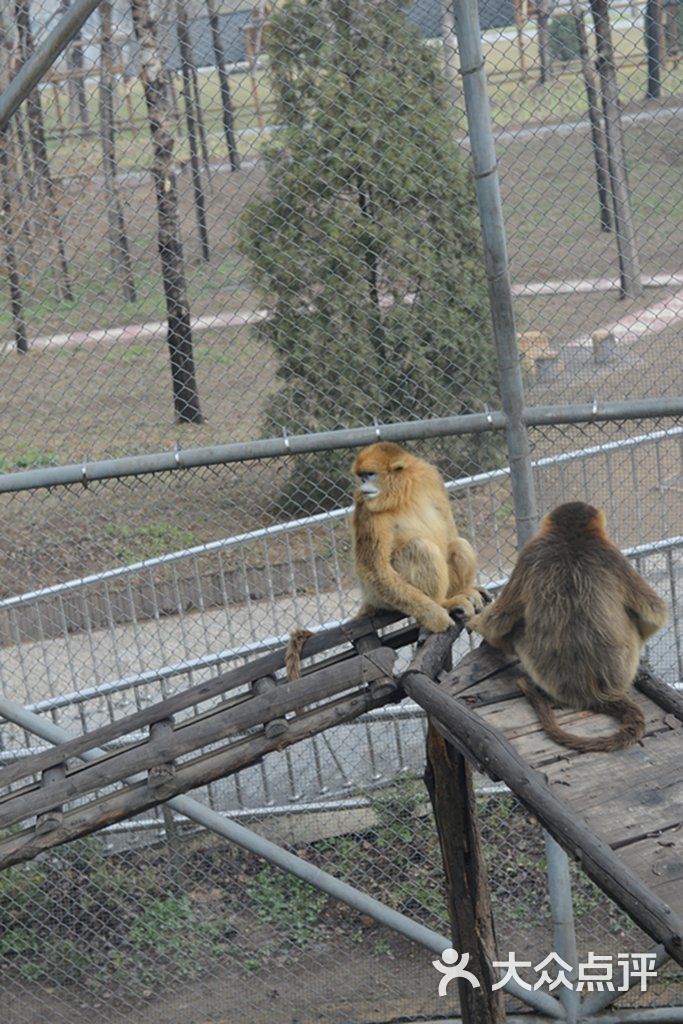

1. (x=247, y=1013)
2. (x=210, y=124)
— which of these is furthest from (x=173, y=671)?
(x=210, y=124)

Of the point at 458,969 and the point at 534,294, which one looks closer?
the point at 458,969

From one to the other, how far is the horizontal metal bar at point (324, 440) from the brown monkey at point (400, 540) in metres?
0.14

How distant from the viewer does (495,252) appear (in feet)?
15.4

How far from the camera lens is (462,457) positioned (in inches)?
293

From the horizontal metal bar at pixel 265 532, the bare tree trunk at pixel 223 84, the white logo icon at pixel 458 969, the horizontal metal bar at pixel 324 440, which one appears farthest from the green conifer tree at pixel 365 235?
the white logo icon at pixel 458 969

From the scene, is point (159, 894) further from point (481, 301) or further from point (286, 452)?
point (481, 301)

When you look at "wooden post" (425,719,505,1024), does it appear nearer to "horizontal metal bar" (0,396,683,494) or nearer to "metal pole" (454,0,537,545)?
"metal pole" (454,0,537,545)

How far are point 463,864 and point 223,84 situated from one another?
3.80 m

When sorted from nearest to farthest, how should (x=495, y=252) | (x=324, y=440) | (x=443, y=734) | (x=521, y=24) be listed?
(x=443, y=734) < (x=495, y=252) < (x=324, y=440) < (x=521, y=24)

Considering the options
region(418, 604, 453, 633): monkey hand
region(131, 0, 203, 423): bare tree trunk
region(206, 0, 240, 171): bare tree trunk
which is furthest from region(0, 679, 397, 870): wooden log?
region(206, 0, 240, 171): bare tree trunk

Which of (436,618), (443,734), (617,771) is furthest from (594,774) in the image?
(436,618)

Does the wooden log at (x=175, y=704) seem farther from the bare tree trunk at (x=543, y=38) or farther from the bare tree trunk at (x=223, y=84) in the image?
the bare tree trunk at (x=543, y=38)

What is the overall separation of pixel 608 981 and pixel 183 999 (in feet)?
7.67

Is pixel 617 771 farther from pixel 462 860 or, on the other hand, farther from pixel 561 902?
pixel 561 902
